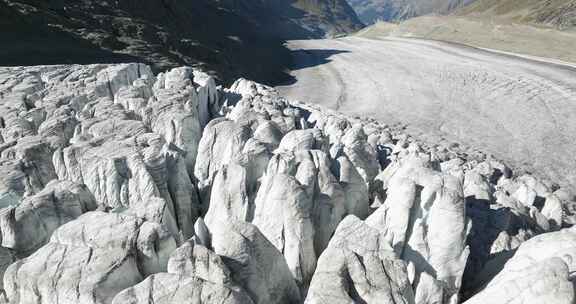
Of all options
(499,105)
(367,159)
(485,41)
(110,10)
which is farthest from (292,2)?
(367,159)

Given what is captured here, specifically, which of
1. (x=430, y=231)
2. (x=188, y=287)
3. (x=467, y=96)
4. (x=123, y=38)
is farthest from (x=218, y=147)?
(x=123, y=38)

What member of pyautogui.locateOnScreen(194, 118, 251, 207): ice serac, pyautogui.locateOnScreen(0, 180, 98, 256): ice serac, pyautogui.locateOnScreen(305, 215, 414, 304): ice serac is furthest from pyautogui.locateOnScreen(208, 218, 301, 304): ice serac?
pyautogui.locateOnScreen(194, 118, 251, 207): ice serac

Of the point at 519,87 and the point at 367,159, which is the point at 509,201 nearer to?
the point at 367,159

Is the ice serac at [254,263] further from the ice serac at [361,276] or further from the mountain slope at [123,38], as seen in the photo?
the mountain slope at [123,38]

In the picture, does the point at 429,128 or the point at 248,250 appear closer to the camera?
the point at 248,250

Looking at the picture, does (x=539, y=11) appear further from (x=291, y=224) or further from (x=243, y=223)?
(x=243, y=223)

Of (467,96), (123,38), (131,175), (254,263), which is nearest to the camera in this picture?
(254,263)
